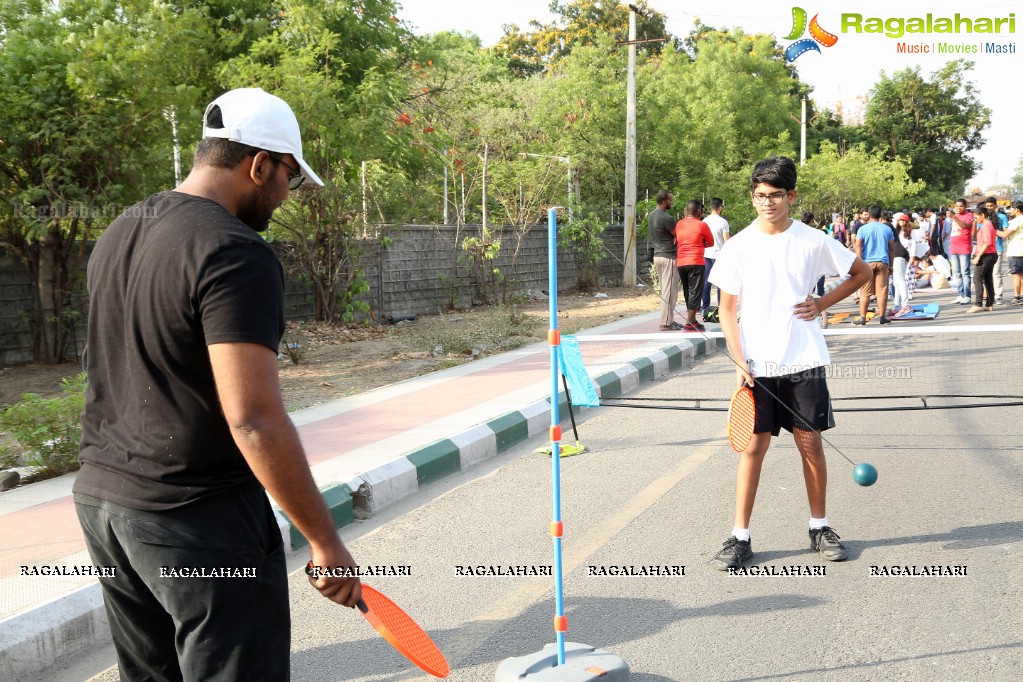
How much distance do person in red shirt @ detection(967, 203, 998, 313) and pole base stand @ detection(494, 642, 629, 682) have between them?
1456cm

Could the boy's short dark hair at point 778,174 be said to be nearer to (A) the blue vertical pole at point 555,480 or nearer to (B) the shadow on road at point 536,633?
(A) the blue vertical pole at point 555,480

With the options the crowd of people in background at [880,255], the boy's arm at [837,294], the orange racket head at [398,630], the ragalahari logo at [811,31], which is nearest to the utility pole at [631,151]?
the ragalahari logo at [811,31]

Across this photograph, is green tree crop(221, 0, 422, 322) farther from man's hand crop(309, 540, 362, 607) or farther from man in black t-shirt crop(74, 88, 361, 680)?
man's hand crop(309, 540, 362, 607)

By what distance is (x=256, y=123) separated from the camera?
216cm

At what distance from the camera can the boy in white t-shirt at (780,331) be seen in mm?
4645

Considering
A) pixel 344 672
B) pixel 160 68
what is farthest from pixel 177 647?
pixel 160 68

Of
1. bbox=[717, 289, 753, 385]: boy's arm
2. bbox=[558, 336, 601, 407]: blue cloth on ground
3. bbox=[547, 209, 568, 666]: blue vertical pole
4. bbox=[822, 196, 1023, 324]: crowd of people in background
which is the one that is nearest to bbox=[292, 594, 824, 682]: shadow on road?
bbox=[547, 209, 568, 666]: blue vertical pole

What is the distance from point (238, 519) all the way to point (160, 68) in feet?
31.9

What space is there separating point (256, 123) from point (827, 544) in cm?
363

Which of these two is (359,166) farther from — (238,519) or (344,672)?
(238,519)

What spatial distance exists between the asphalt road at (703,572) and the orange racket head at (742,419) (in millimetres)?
594

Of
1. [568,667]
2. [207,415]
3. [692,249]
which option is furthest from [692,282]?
[207,415]

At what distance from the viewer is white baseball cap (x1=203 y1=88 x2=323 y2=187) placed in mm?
2158

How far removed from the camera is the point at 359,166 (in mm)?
14469
